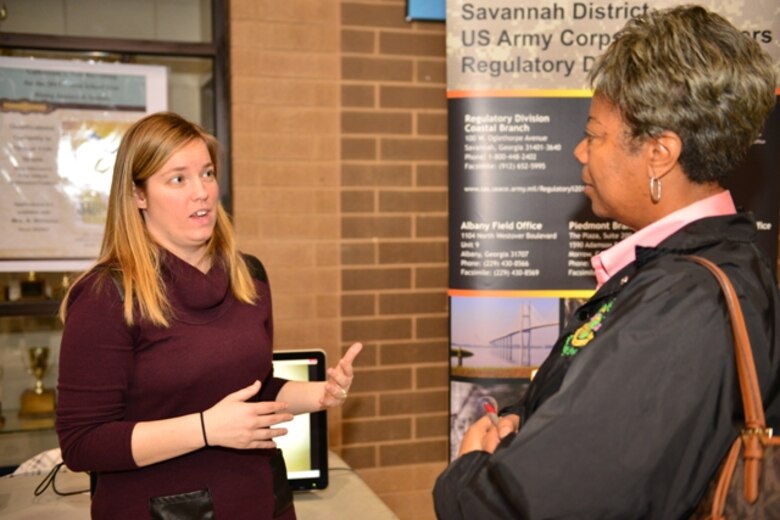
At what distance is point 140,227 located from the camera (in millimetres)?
1662

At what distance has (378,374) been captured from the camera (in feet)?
10.00

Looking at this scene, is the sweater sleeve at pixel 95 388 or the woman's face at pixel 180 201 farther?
the woman's face at pixel 180 201

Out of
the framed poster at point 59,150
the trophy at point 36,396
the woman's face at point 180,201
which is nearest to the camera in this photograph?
the woman's face at point 180,201

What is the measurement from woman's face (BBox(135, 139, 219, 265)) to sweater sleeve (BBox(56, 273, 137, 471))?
23 cm

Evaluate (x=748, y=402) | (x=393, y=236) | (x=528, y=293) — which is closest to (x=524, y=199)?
(x=528, y=293)

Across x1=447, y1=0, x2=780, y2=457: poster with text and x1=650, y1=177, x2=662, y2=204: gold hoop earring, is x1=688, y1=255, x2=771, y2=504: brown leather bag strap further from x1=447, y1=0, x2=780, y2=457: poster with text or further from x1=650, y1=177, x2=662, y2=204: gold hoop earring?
x1=447, y1=0, x2=780, y2=457: poster with text

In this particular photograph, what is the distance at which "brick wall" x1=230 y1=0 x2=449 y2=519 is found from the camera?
2883 mm

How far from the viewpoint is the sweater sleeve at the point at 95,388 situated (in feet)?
4.85

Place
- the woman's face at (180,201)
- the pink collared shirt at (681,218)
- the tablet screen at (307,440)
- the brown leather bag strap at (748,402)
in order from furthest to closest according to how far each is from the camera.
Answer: the tablet screen at (307,440)
the woman's face at (180,201)
the pink collared shirt at (681,218)
the brown leather bag strap at (748,402)

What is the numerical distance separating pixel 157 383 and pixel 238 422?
0.19 meters

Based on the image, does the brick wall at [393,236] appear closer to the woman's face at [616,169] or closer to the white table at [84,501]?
the white table at [84,501]

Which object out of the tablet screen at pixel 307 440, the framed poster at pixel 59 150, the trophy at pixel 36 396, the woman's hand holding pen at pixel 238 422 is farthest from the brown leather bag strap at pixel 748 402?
the trophy at pixel 36 396

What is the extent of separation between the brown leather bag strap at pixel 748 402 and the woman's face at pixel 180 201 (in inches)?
43.9

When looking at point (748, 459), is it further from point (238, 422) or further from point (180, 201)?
point (180, 201)
